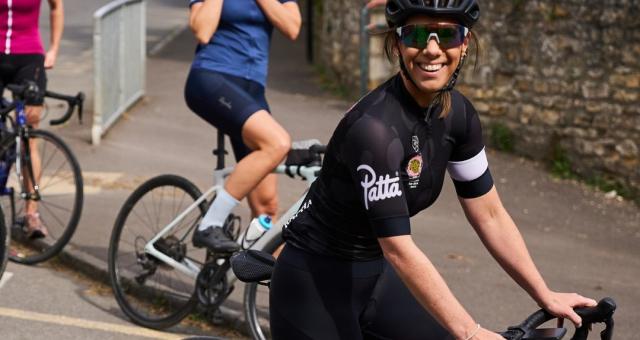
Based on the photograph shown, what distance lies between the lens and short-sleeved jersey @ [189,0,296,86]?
21.4ft

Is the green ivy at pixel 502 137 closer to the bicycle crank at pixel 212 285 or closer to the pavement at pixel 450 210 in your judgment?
the pavement at pixel 450 210

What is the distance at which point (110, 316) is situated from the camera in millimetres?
7188

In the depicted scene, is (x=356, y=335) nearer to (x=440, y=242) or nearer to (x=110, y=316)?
(x=110, y=316)

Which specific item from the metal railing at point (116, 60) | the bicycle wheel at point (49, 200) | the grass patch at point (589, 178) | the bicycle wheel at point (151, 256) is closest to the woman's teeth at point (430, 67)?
the bicycle wheel at point (151, 256)

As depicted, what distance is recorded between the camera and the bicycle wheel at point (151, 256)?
6812mm

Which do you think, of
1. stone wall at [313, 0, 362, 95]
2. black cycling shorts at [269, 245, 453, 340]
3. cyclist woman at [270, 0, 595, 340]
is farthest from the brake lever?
stone wall at [313, 0, 362, 95]

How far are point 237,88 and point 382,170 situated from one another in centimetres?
292

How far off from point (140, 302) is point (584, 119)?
5194 millimetres

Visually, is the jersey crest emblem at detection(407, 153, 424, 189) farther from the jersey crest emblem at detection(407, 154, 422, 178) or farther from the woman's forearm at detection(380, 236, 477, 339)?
the woman's forearm at detection(380, 236, 477, 339)

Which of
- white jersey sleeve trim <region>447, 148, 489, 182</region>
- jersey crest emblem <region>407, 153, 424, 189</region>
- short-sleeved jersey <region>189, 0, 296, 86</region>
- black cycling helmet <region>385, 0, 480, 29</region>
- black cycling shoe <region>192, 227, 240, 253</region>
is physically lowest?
black cycling shoe <region>192, 227, 240, 253</region>

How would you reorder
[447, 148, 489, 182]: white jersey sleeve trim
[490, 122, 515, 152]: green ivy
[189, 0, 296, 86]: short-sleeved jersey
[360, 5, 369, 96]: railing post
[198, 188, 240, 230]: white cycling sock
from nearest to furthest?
[447, 148, 489, 182]: white jersey sleeve trim, [198, 188, 240, 230]: white cycling sock, [189, 0, 296, 86]: short-sleeved jersey, [490, 122, 515, 152]: green ivy, [360, 5, 369, 96]: railing post

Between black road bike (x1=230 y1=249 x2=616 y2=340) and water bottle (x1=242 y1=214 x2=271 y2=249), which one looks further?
water bottle (x1=242 y1=214 x2=271 y2=249)

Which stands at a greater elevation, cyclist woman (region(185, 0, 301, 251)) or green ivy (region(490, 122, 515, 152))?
cyclist woman (region(185, 0, 301, 251))

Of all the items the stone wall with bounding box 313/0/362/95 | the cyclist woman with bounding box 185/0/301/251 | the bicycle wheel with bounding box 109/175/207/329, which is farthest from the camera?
the stone wall with bounding box 313/0/362/95
